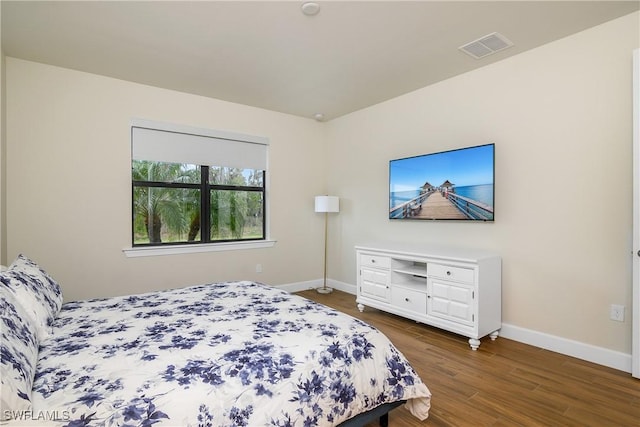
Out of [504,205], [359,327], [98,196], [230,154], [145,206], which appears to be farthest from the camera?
[230,154]

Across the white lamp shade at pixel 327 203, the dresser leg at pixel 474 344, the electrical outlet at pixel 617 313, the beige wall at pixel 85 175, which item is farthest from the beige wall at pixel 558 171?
the beige wall at pixel 85 175

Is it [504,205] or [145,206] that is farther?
[145,206]

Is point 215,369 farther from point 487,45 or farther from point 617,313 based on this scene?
point 487,45

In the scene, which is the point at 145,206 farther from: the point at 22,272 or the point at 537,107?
the point at 537,107

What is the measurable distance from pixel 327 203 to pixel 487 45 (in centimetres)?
257

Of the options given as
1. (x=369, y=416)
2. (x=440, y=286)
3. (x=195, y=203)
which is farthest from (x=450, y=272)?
(x=195, y=203)

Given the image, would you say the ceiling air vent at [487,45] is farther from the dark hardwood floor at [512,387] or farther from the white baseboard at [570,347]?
the dark hardwood floor at [512,387]

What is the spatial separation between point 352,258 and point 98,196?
10.4 ft

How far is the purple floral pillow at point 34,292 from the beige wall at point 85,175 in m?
1.34

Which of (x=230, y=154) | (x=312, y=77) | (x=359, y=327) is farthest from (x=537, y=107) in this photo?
(x=230, y=154)

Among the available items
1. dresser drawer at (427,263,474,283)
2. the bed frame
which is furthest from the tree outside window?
the bed frame

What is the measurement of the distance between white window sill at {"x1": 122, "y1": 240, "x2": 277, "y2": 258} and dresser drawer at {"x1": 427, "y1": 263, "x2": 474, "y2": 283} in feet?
7.40

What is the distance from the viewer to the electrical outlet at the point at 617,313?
7.77ft

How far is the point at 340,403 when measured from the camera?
141 cm
